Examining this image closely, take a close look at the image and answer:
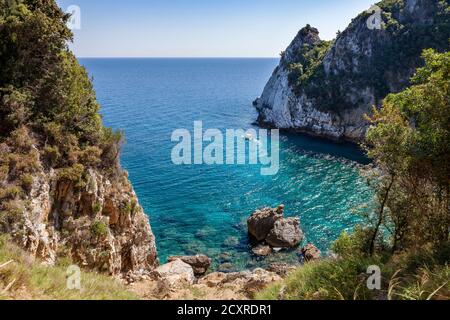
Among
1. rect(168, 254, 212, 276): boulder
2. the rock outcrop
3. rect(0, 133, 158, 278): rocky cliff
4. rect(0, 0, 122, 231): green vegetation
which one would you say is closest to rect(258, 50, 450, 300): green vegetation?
rect(0, 133, 158, 278): rocky cliff

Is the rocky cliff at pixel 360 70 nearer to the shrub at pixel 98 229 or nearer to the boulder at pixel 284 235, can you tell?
the boulder at pixel 284 235

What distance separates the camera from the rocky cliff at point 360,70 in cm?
6850

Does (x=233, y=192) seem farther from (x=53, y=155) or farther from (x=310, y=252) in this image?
(x=53, y=155)

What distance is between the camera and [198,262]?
28.7 m

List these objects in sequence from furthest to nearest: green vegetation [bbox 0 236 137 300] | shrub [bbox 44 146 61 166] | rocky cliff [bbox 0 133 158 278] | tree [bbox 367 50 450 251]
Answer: shrub [bbox 44 146 61 166]
rocky cliff [bbox 0 133 158 278]
tree [bbox 367 50 450 251]
green vegetation [bbox 0 236 137 300]

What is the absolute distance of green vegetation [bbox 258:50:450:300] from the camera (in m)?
9.66

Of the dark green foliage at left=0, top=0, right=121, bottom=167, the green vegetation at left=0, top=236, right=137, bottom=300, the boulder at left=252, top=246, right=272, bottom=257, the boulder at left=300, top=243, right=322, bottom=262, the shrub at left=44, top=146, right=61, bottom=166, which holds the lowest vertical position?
the boulder at left=252, top=246, right=272, bottom=257

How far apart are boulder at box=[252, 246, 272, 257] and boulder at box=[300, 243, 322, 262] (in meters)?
3.15

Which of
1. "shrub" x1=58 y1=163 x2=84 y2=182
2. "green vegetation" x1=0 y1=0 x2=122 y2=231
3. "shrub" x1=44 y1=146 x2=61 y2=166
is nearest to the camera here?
"green vegetation" x1=0 y1=0 x2=122 y2=231

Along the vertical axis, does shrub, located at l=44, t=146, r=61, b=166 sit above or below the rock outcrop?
above

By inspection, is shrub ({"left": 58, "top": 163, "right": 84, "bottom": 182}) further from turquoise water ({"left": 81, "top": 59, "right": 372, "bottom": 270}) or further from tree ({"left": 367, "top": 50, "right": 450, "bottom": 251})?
turquoise water ({"left": 81, "top": 59, "right": 372, "bottom": 270})

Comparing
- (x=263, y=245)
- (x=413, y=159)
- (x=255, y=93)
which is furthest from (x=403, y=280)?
(x=255, y=93)

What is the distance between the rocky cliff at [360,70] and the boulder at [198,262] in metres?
49.2
